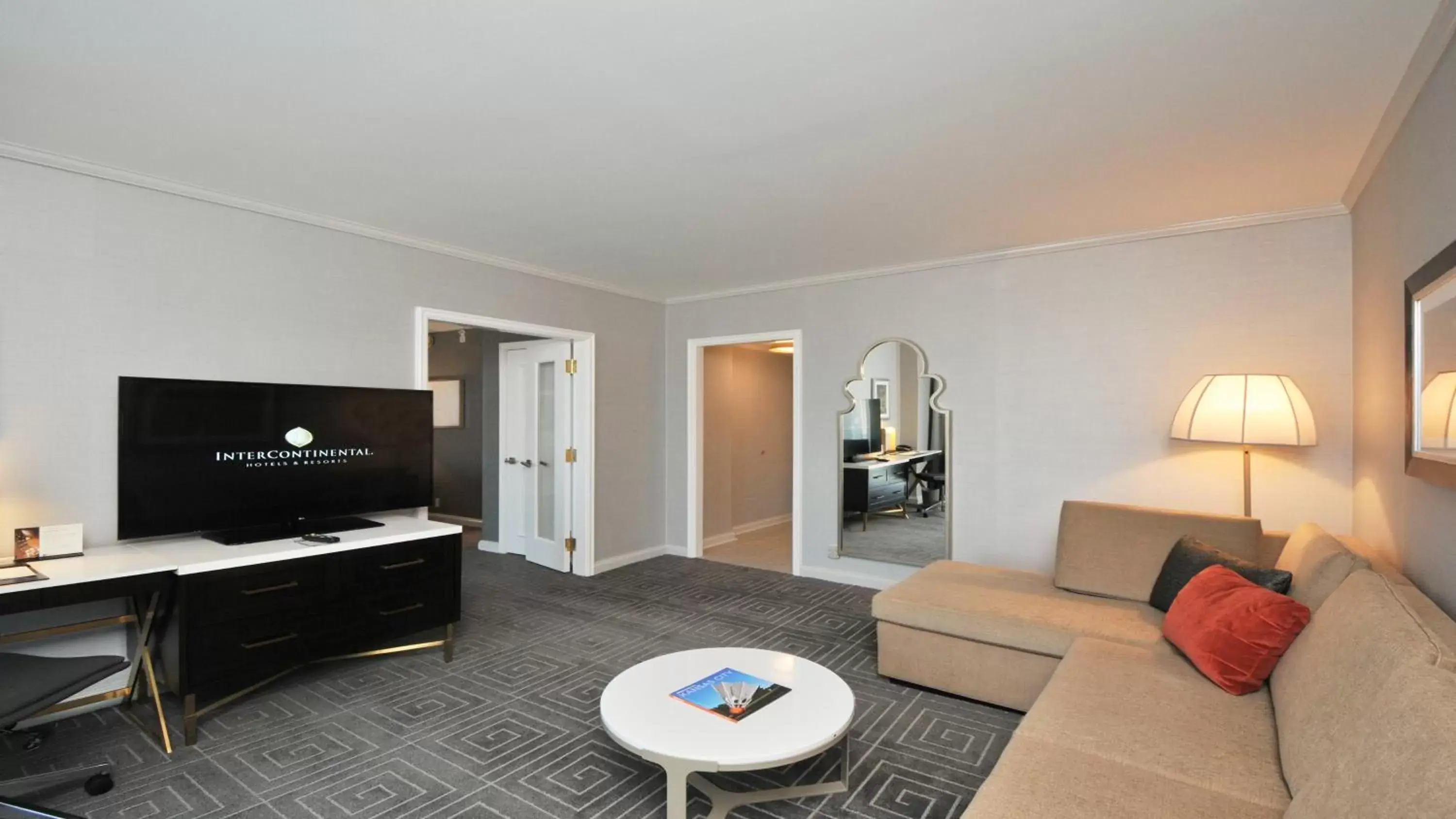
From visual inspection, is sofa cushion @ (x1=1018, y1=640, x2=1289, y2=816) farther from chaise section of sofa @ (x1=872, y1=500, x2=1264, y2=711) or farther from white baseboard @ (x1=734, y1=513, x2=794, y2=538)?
white baseboard @ (x1=734, y1=513, x2=794, y2=538)

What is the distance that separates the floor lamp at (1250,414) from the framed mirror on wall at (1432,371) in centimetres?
87

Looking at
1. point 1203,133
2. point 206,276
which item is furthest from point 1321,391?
point 206,276

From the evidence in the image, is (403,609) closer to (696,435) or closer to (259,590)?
(259,590)

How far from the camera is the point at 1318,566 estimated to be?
229 centimetres

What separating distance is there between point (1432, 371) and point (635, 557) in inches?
201

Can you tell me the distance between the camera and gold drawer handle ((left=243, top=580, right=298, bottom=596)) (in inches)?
113

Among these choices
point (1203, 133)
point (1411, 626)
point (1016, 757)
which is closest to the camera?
point (1411, 626)

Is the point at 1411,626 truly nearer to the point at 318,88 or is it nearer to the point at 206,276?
the point at 318,88

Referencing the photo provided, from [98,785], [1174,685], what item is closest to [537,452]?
[98,785]

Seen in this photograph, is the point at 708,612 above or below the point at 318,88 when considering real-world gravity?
below

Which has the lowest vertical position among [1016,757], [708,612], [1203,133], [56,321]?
[708,612]

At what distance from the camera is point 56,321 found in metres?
2.88

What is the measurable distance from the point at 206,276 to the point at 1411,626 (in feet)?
15.5

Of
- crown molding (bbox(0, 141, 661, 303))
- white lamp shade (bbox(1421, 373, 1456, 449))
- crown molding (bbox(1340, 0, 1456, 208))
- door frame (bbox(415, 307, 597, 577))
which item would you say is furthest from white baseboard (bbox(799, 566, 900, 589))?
crown molding (bbox(1340, 0, 1456, 208))
